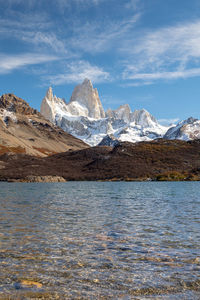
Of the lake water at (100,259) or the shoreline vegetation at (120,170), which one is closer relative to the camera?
the lake water at (100,259)

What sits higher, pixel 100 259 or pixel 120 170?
pixel 120 170

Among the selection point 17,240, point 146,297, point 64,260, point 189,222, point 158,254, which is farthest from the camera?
point 189,222

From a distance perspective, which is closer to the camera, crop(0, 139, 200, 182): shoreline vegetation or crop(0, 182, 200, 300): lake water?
crop(0, 182, 200, 300): lake water

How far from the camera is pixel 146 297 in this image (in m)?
10.8

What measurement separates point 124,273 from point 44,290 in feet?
11.2

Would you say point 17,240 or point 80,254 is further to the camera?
point 17,240

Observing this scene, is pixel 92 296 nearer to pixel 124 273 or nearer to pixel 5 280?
pixel 124 273

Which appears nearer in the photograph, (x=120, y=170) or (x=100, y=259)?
(x=100, y=259)

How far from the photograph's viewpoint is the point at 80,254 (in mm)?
16141

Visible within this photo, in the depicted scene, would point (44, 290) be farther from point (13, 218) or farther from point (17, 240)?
point (13, 218)

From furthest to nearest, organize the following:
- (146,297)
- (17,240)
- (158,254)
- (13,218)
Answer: (13,218) → (17,240) → (158,254) → (146,297)

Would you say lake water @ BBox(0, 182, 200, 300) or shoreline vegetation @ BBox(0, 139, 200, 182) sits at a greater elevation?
shoreline vegetation @ BBox(0, 139, 200, 182)

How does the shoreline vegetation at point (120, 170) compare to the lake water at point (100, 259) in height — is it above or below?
above

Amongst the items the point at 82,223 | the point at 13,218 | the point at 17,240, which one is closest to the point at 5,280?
the point at 17,240
